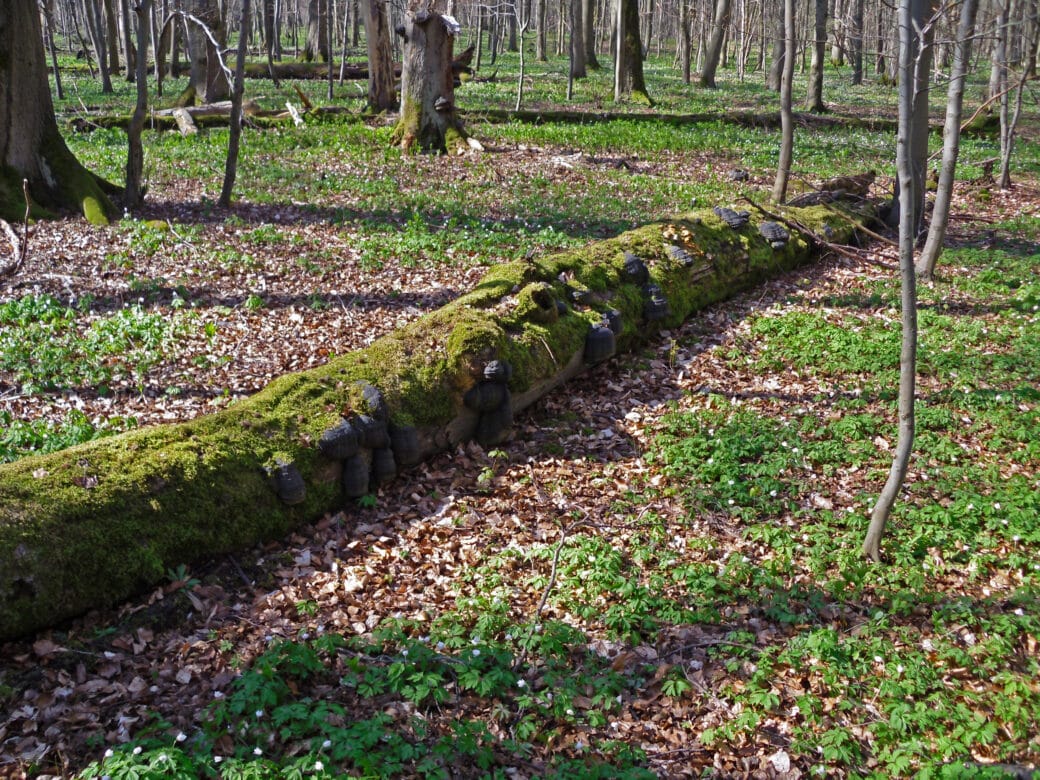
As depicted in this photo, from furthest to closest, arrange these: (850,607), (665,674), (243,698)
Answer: (850,607) < (665,674) < (243,698)

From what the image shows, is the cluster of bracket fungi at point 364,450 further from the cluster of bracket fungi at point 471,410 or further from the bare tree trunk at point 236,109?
the bare tree trunk at point 236,109

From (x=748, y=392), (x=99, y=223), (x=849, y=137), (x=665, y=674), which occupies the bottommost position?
(x=665, y=674)

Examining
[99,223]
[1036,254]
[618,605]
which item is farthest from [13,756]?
[1036,254]

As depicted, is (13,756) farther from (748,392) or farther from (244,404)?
(748,392)

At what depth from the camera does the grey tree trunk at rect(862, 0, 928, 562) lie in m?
4.62

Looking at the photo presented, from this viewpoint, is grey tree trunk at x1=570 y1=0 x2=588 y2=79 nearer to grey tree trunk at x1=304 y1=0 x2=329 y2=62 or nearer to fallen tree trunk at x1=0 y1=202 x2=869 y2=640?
grey tree trunk at x1=304 y1=0 x2=329 y2=62

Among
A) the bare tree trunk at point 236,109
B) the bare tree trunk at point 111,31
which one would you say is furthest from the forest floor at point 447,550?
the bare tree trunk at point 111,31

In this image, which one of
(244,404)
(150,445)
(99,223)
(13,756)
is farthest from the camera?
(99,223)

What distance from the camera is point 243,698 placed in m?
4.05

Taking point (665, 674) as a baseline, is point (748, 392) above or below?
above

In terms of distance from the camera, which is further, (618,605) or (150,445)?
(150,445)

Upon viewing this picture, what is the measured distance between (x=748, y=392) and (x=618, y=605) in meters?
3.55

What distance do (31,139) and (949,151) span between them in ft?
42.4

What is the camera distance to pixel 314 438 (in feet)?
19.3
